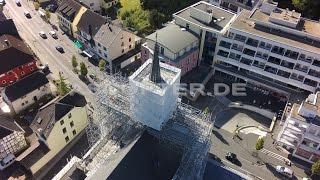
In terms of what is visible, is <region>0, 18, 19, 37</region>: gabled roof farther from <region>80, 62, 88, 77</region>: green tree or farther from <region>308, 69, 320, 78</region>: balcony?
<region>308, 69, 320, 78</region>: balcony

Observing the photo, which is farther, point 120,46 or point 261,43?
point 120,46

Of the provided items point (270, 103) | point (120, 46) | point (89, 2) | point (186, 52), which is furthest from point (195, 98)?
point (89, 2)

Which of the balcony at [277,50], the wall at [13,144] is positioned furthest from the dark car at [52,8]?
the balcony at [277,50]

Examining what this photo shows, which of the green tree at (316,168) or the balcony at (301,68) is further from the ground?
the balcony at (301,68)

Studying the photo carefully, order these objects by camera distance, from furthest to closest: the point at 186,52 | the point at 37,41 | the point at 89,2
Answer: the point at 89,2 < the point at 37,41 < the point at 186,52

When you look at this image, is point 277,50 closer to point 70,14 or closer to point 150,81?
point 150,81

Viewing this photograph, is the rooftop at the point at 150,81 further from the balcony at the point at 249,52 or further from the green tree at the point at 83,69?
the green tree at the point at 83,69

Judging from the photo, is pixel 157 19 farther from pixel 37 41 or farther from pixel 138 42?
pixel 37 41

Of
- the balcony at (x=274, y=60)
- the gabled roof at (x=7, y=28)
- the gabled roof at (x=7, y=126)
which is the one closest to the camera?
the gabled roof at (x=7, y=126)
